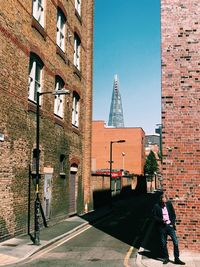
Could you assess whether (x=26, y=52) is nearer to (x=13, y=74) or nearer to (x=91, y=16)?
(x=13, y=74)

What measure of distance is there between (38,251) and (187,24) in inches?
376

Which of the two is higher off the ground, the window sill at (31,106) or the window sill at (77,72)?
the window sill at (77,72)

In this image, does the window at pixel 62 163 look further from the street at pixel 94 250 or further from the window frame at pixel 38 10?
the window frame at pixel 38 10

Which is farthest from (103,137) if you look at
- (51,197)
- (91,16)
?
(51,197)

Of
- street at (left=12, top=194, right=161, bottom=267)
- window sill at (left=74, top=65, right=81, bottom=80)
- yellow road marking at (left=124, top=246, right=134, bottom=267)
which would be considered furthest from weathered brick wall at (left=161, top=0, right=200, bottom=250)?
window sill at (left=74, top=65, right=81, bottom=80)

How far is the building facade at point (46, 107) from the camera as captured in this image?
16.4 m

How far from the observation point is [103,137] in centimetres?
9556

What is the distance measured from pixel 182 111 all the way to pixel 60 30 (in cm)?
1261

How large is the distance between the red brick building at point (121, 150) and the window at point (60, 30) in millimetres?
67600

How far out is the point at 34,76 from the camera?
1950 cm

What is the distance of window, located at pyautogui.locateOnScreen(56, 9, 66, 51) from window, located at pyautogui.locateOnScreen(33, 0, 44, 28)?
254cm

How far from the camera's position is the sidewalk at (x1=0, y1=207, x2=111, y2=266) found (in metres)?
13.1

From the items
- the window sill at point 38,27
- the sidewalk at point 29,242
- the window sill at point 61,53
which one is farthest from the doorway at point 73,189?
the window sill at point 38,27

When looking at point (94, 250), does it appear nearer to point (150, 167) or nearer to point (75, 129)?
point (75, 129)
